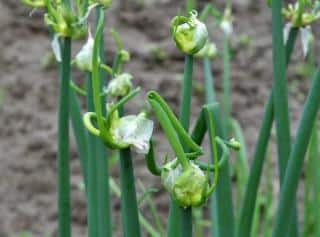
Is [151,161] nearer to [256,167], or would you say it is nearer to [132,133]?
[132,133]

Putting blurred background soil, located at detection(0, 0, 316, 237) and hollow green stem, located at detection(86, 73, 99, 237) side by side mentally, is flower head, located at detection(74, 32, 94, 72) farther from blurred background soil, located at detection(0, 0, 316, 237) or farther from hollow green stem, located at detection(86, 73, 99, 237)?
blurred background soil, located at detection(0, 0, 316, 237)

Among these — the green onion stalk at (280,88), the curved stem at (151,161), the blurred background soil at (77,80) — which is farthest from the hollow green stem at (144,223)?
the curved stem at (151,161)

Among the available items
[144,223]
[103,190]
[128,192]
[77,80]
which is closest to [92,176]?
[103,190]

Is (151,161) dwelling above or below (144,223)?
above

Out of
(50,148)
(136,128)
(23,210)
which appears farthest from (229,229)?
(50,148)

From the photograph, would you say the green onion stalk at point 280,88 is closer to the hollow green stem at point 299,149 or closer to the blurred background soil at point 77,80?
the hollow green stem at point 299,149

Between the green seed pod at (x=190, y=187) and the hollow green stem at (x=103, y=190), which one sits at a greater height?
the green seed pod at (x=190, y=187)
